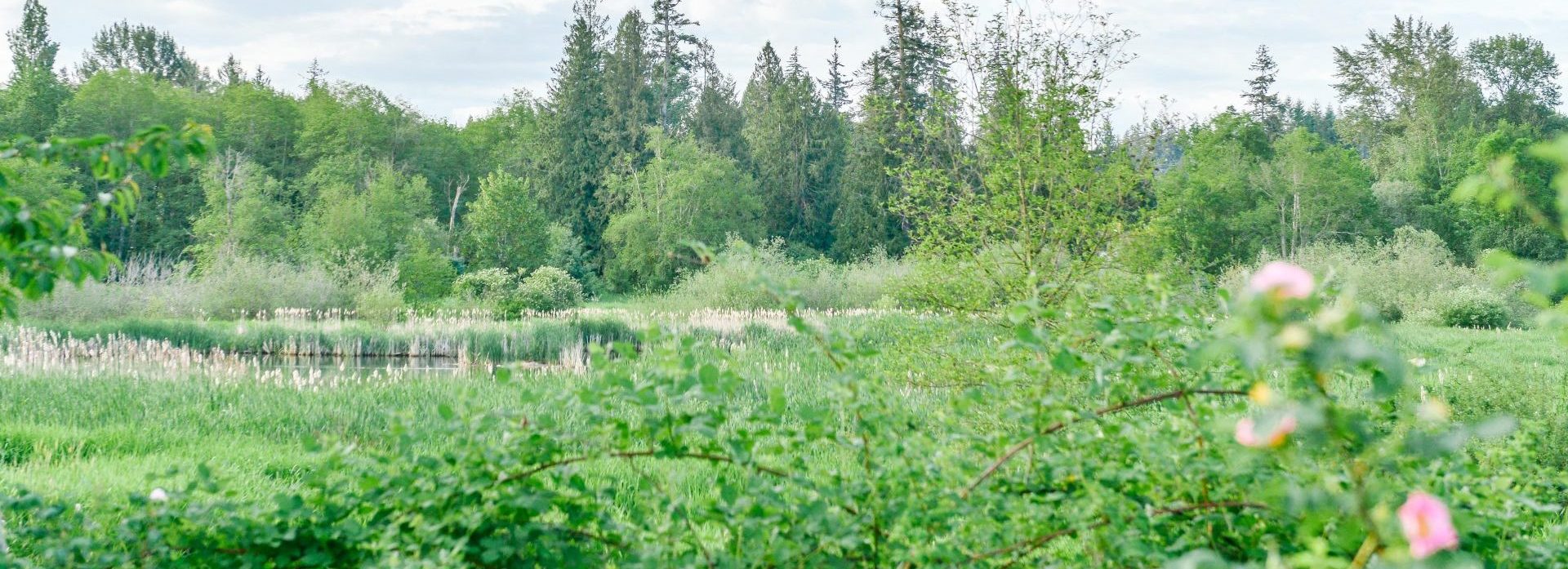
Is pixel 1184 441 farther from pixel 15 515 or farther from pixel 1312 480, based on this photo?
pixel 15 515

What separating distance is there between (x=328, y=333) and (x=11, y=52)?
127ft

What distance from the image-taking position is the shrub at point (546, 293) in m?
21.1

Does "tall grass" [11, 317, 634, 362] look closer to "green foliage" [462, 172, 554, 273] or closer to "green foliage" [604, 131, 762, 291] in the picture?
"green foliage" [462, 172, 554, 273]

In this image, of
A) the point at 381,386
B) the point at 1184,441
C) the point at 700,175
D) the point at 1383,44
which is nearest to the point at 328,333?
the point at 381,386

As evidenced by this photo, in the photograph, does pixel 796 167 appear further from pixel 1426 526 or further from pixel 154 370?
pixel 1426 526

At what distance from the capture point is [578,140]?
39.7 meters

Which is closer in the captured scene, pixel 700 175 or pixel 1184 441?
pixel 1184 441

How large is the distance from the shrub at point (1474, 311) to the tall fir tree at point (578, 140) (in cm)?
2904

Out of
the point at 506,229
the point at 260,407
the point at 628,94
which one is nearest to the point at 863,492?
the point at 260,407

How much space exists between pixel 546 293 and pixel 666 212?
42.8ft

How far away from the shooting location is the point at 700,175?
1356 inches

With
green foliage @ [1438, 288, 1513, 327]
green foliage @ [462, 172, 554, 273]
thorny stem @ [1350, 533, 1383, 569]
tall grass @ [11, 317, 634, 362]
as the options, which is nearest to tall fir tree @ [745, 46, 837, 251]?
green foliage @ [462, 172, 554, 273]

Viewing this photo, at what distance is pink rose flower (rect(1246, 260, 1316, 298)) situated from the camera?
0.99 metres

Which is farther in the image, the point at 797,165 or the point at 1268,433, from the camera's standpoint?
the point at 797,165
